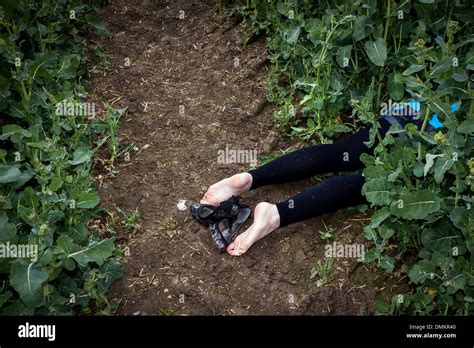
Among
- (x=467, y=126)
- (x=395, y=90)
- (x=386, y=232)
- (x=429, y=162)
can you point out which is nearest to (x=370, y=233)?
(x=386, y=232)

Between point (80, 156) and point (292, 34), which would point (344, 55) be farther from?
point (80, 156)

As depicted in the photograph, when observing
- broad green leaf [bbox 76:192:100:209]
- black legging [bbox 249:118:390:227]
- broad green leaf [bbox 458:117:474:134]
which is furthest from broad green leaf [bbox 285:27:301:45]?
broad green leaf [bbox 76:192:100:209]

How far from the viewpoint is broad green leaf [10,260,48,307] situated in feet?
10.2

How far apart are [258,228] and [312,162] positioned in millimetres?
637

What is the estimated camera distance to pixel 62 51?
16.8 ft

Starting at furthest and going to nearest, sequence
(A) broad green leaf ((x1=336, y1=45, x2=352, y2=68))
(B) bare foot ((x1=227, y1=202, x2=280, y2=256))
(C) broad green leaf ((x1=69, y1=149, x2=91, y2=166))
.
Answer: (A) broad green leaf ((x1=336, y1=45, x2=352, y2=68)) → (C) broad green leaf ((x1=69, y1=149, x2=91, y2=166)) → (B) bare foot ((x1=227, y1=202, x2=280, y2=256))

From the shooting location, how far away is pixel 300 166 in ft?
13.7

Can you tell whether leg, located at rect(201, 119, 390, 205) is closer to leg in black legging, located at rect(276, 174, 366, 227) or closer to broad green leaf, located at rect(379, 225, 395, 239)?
leg in black legging, located at rect(276, 174, 366, 227)

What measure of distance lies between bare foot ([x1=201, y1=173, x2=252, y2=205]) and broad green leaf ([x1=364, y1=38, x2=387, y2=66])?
1.24 metres

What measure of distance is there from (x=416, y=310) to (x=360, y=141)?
4.23ft

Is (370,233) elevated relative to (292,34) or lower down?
lower down

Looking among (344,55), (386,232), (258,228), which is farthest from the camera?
(344,55)

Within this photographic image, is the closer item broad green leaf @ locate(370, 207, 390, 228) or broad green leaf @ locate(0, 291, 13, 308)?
broad green leaf @ locate(0, 291, 13, 308)

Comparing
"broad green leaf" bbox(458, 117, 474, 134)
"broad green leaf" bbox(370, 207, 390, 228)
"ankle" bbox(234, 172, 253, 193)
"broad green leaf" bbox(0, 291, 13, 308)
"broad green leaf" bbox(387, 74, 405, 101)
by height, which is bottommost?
"broad green leaf" bbox(0, 291, 13, 308)
